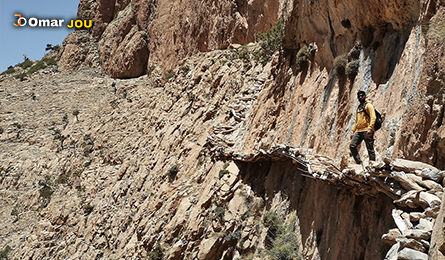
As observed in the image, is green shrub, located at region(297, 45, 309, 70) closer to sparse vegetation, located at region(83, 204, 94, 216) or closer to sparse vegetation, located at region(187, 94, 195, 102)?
sparse vegetation, located at region(187, 94, 195, 102)

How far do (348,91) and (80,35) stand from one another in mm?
43752

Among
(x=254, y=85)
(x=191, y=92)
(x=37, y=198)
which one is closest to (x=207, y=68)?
(x=191, y=92)

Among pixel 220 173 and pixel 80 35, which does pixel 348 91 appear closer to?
pixel 220 173

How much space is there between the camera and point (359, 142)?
22.9 ft

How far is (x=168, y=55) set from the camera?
32.6 m

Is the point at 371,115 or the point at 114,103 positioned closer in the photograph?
the point at 371,115

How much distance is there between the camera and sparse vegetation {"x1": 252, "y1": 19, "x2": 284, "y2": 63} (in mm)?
14797

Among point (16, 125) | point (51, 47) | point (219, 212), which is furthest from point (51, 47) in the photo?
point (219, 212)

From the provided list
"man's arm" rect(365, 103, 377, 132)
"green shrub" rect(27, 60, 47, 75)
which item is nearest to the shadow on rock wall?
"man's arm" rect(365, 103, 377, 132)

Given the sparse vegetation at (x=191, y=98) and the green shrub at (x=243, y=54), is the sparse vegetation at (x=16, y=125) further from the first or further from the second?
the green shrub at (x=243, y=54)

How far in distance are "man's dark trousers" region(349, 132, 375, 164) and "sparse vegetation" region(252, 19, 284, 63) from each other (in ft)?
24.1

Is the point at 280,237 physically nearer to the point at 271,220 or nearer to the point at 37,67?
the point at 271,220

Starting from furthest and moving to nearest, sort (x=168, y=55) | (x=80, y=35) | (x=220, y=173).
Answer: (x=80, y=35)
(x=168, y=55)
(x=220, y=173)

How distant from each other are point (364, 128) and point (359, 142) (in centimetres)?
29
